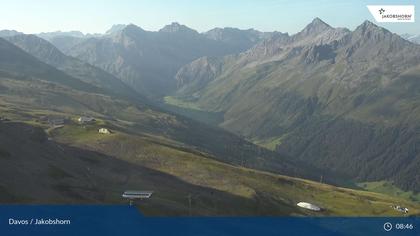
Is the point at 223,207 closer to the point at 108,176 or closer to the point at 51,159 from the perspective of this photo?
the point at 108,176

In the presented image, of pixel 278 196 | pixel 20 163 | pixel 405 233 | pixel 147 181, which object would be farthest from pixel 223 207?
pixel 405 233

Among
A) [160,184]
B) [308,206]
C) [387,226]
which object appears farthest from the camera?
[308,206]

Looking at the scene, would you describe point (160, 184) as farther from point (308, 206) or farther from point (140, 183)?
→ point (308, 206)

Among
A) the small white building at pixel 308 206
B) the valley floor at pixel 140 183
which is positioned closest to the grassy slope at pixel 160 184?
the valley floor at pixel 140 183

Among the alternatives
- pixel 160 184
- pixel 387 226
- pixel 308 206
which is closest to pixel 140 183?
pixel 160 184

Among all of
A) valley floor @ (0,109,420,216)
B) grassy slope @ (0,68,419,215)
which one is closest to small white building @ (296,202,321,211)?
valley floor @ (0,109,420,216)

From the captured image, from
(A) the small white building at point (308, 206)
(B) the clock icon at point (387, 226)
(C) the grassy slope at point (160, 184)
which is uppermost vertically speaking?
(B) the clock icon at point (387, 226)

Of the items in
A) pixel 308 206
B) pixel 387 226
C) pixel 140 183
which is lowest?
pixel 308 206

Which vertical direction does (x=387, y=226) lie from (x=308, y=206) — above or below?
above

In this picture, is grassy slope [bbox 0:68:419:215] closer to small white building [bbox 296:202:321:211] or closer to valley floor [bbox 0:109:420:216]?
valley floor [bbox 0:109:420:216]

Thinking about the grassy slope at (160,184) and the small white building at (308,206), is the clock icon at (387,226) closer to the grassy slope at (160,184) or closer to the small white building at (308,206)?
the grassy slope at (160,184)

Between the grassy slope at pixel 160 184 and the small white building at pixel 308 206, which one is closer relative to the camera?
the grassy slope at pixel 160 184
